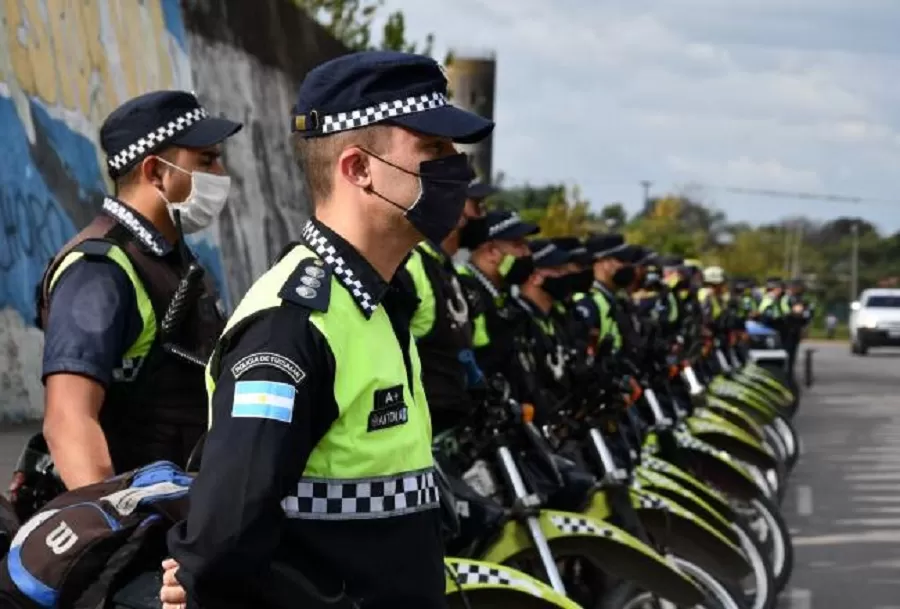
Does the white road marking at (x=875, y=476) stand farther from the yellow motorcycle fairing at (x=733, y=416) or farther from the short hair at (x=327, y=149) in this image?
the short hair at (x=327, y=149)

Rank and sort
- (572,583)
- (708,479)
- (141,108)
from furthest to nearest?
(708,479)
(572,583)
(141,108)

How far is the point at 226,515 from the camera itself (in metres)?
2.65

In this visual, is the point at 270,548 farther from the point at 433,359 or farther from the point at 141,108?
the point at 433,359

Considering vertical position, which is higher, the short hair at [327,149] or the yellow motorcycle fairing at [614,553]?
the short hair at [327,149]

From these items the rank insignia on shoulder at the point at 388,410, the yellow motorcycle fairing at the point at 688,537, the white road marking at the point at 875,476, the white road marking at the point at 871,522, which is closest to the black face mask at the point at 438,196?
the rank insignia on shoulder at the point at 388,410

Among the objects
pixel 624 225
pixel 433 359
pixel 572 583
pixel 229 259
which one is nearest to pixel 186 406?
pixel 433 359

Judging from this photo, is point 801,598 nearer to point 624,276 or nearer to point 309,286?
point 624,276

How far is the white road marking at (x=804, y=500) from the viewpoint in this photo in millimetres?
13430

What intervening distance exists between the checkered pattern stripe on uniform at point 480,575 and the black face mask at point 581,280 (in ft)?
11.2

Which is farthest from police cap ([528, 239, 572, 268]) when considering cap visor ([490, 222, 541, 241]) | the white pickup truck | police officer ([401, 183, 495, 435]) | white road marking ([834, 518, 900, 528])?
the white pickup truck

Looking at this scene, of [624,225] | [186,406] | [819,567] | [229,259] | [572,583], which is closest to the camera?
[186,406]

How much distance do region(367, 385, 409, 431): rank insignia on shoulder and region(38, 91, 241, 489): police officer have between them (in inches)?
45.7

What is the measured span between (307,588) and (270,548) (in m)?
0.12

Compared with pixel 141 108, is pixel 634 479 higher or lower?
lower
